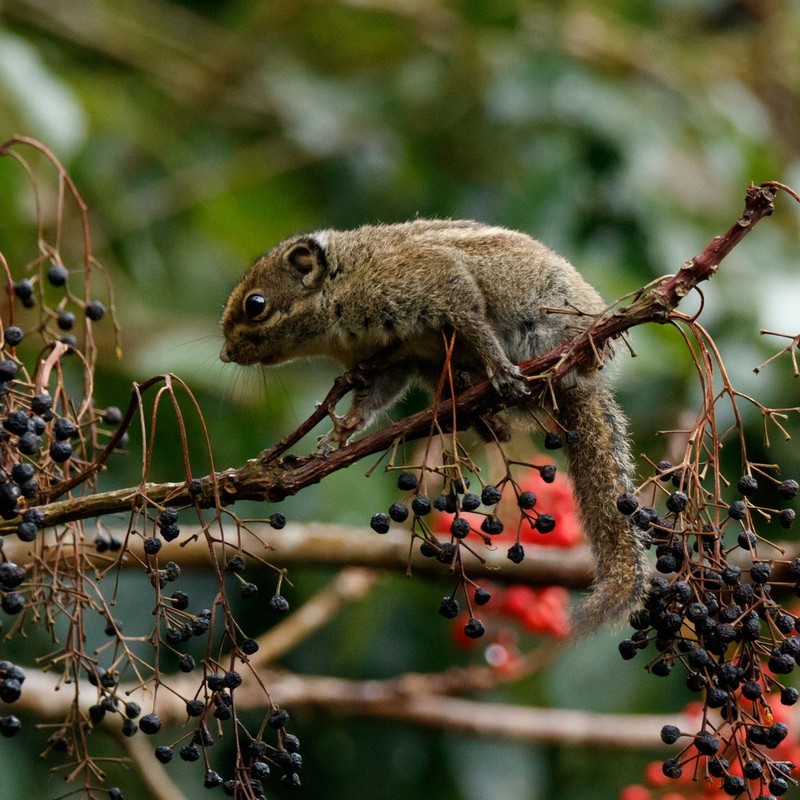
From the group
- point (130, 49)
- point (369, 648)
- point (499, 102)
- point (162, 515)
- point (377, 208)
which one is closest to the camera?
point (162, 515)

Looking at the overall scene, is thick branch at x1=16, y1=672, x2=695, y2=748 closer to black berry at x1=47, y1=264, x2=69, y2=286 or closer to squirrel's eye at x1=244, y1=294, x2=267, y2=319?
squirrel's eye at x1=244, y1=294, x2=267, y2=319

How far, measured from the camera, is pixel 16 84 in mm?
4555

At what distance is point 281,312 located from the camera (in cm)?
426

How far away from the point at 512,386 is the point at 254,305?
1434 millimetres

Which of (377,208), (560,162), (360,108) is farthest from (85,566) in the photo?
(360,108)

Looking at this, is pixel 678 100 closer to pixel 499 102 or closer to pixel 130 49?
pixel 499 102

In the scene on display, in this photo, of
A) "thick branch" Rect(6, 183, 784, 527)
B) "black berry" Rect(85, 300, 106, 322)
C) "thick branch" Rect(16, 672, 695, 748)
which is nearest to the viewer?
"thick branch" Rect(6, 183, 784, 527)

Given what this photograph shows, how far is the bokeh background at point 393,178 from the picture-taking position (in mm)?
4879

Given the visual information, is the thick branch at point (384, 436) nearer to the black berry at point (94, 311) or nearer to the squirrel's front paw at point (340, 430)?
the squirrel's front paw at point (340, 430)

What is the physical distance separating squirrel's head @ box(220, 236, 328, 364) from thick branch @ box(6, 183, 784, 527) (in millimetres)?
1278

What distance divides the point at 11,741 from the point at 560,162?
3410 mm

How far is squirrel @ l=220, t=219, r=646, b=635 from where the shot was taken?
134 inches

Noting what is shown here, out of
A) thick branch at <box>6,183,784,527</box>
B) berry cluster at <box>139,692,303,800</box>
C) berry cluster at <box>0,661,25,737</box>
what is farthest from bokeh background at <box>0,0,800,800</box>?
berry cluster at <box>139,692,303,800</box>

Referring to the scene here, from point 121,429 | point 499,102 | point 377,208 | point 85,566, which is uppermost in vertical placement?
point 499,102
